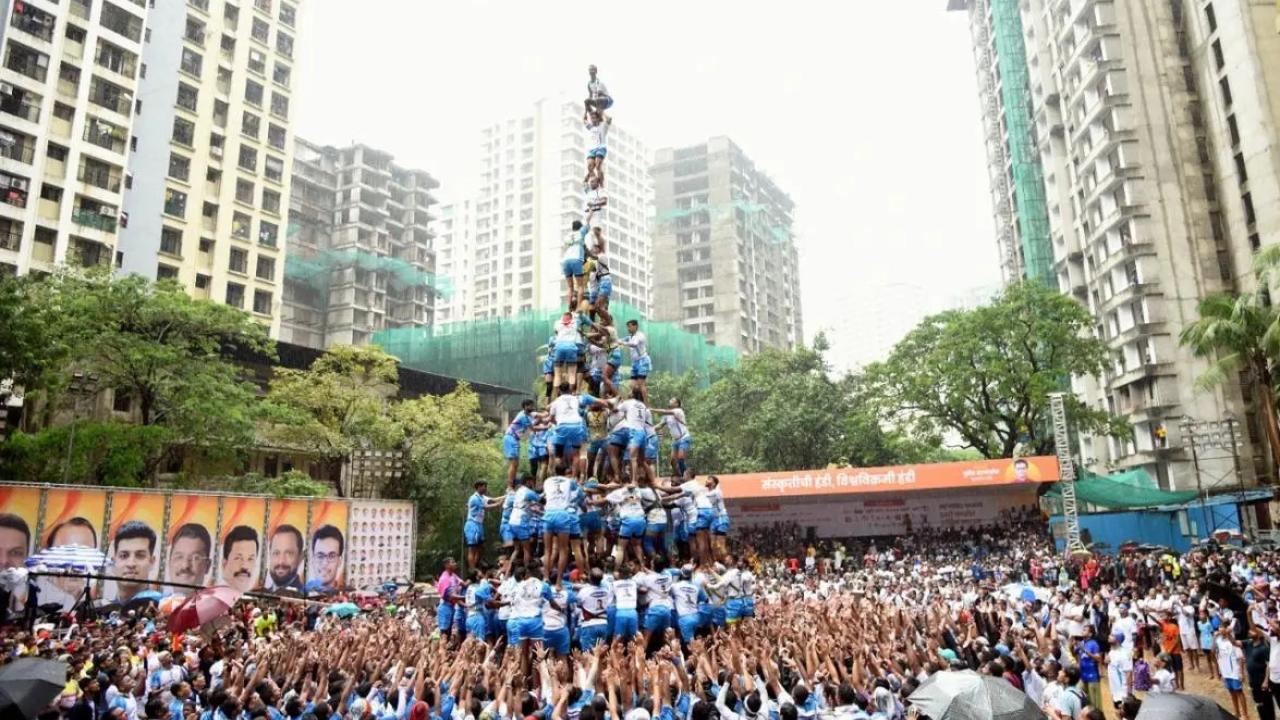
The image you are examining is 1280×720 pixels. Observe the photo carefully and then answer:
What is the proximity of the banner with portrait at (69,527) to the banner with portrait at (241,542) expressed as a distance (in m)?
3.31

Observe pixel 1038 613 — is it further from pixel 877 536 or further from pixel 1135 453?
pixel 1135 453

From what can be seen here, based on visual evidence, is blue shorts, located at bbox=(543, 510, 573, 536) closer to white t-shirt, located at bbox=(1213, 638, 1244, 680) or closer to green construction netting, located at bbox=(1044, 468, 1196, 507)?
white t-shirt, located at bbox=(1213, 638, 1244, 680)

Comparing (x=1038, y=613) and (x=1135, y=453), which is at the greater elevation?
(x=1135, y=453)

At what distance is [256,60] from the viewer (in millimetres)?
52188

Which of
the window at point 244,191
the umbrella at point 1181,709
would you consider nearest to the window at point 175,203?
the window at point 244,191

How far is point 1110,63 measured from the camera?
140 feet

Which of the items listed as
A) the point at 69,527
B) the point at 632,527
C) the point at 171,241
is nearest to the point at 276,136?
the point at 171,241

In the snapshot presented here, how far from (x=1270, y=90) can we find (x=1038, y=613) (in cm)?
3376

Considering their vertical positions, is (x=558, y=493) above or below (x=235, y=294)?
below

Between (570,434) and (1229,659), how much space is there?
33.2 feet

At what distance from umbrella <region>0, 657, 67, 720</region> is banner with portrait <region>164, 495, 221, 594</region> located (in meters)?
17.0

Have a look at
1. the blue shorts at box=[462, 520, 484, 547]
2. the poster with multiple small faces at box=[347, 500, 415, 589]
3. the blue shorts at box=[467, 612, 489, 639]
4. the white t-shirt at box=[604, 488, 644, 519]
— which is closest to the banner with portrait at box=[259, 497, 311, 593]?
the poster with multiple small faces at box=[347, 500, 415, 589]

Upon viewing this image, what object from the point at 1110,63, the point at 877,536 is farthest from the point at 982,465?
the point at 1110,63

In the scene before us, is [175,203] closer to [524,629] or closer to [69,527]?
[69,527]
